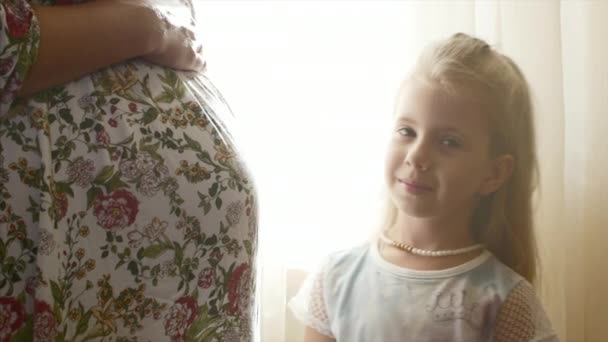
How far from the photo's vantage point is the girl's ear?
1063 mm

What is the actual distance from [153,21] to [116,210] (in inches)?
10.0

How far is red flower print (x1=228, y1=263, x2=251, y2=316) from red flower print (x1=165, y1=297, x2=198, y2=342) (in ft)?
0.17

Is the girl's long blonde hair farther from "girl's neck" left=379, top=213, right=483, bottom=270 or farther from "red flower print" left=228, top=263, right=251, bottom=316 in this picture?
"red flower print" left=228, top=263, right=251, bottom=316

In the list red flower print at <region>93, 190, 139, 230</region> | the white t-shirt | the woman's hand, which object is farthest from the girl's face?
red flower print at <region>93, 190, 139, 230</region>

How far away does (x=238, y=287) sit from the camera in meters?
0.88

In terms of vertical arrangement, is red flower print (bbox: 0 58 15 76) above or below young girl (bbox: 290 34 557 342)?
above

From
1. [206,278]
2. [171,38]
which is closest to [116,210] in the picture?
[206,278]

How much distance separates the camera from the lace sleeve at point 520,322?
40.3 inches

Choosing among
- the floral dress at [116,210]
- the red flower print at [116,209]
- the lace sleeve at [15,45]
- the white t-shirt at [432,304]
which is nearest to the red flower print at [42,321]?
the floral dress at [116,210]

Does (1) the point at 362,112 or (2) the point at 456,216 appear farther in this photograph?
(1) the point at 362,112

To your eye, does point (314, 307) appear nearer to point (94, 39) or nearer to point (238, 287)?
point (238, 287)

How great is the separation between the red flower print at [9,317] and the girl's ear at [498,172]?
68cm

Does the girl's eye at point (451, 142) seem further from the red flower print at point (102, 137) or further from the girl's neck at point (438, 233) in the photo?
the red flower print at point (102, 137)

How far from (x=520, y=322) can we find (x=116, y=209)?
613 mm
